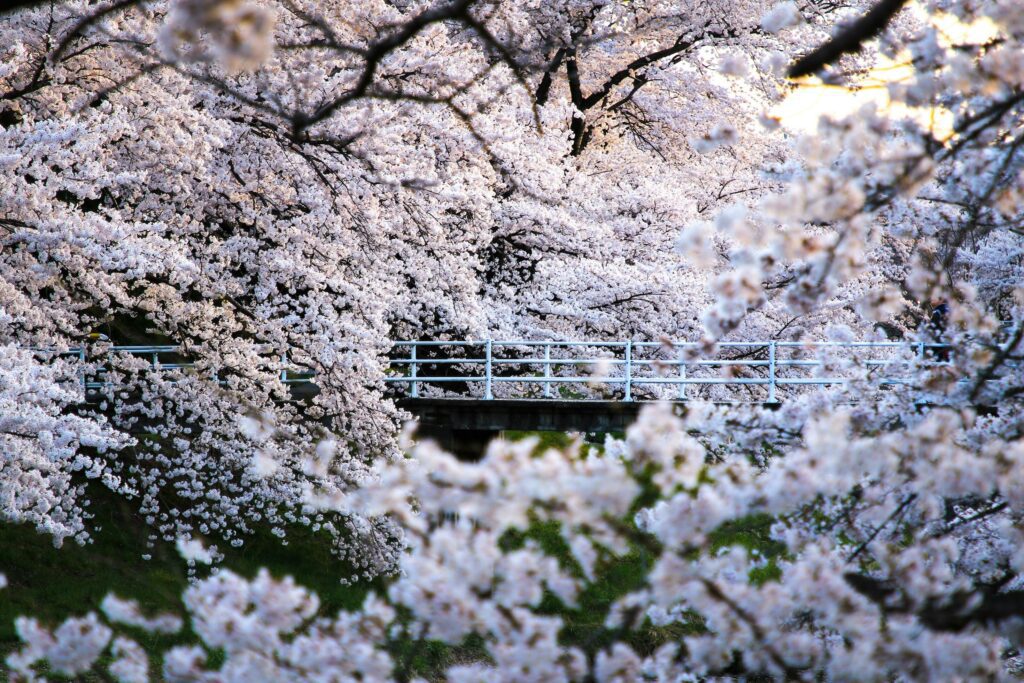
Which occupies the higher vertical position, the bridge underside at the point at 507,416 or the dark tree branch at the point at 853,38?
the dark tree branch at the point at 853,38

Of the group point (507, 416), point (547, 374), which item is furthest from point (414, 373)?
point (547, 374)

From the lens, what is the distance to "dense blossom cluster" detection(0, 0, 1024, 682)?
128 inches

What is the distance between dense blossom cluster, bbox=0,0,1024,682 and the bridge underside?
1062 millimetres

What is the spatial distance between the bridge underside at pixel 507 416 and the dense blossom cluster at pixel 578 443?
1.06 meters

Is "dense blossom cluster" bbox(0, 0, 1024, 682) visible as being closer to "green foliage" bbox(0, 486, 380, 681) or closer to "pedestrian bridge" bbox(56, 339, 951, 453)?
"pedestrian bridge" bbox(56, 339, 951, 453)

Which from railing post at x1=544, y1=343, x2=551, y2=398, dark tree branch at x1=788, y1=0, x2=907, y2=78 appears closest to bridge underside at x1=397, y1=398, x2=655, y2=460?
railing post at x1=544, y1=343, x2=551, y2=398

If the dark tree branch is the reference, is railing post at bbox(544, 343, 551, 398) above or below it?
below

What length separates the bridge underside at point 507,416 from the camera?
12867mm

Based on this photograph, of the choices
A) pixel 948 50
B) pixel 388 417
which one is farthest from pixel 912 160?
pixel 388 417

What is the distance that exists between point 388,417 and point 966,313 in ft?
24.2

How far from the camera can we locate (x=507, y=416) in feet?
43.1

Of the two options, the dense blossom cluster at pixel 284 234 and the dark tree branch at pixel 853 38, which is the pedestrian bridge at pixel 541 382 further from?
the dark tree branch at pixel 853 38

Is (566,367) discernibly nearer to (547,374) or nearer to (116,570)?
(547,374)

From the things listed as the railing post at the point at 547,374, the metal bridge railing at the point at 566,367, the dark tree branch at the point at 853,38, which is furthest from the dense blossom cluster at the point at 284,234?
the dark tree branch at the point at 853,38
